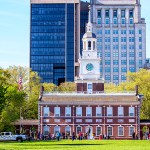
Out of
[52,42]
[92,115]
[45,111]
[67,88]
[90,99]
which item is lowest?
[92,115]

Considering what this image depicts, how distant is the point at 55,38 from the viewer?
19588 centimetres

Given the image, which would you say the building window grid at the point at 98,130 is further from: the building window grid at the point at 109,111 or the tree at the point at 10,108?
the tree at the point at 10,108

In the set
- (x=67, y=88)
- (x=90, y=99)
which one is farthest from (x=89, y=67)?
(x=67, y=88)

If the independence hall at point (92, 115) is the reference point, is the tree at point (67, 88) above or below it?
above

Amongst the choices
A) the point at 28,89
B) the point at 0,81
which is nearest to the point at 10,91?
the point at 0,81

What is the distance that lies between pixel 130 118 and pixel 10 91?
21.9 meters

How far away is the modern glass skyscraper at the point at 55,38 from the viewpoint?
195 metres

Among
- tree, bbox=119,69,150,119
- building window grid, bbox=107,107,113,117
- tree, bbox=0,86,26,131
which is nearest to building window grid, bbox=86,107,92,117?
building window grid, bbox=107,107,113,117

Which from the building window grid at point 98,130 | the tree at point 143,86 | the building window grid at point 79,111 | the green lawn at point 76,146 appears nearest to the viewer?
the green lawn at point 76,146

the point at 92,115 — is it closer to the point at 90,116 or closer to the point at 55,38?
the point at 90,116

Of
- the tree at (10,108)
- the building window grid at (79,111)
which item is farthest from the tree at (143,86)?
the tree at (10,108)

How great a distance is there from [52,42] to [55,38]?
1705mm

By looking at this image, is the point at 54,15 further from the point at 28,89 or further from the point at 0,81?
the point at 0,81

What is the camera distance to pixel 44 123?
100m
